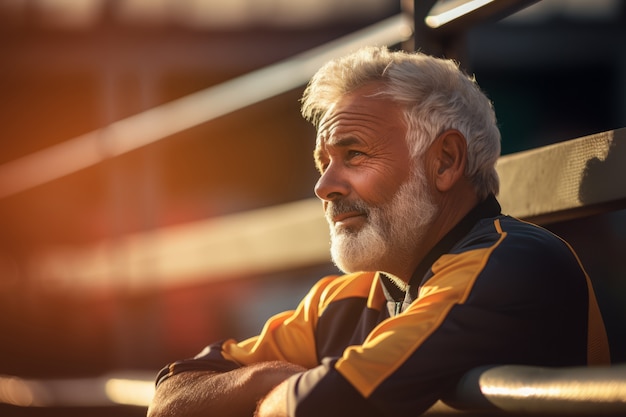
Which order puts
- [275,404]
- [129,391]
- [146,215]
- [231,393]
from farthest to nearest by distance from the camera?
1. [146,215]
2. [129,391]
3. [231,393]
4. [275,404]

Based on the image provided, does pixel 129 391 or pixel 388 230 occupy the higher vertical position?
pixel 388 230

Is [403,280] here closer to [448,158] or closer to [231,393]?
[448,158]

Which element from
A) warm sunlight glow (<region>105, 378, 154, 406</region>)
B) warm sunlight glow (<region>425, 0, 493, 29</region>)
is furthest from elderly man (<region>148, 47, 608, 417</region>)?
warm sunlight glow (<region>105, 378, 154, 406</region>)

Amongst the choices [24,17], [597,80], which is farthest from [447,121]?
[597,80]

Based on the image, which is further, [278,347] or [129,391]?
[129,391]

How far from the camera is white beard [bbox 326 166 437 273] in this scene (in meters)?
1.85

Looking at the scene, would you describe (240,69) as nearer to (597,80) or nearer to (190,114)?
(597,80)

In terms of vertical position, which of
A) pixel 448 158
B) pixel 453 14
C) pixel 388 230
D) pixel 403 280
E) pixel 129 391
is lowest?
pixel 129 391

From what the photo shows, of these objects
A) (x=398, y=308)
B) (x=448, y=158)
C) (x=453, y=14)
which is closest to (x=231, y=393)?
(x=398, y=308)

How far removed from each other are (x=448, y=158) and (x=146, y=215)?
5.58 feet

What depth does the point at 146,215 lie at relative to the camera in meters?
3.38

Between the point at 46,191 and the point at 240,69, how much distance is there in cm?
910

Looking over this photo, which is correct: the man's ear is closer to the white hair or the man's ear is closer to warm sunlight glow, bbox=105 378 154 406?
the white hair

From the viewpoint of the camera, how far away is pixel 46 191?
14.0 ft
